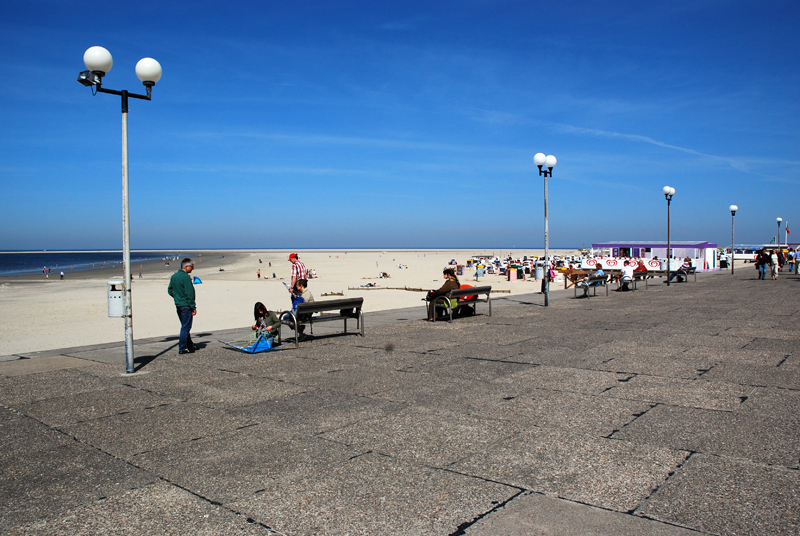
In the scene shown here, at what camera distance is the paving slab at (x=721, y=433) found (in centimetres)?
416

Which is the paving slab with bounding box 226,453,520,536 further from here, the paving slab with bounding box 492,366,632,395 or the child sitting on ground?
the child sitting on ground

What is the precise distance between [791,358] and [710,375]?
1.83m

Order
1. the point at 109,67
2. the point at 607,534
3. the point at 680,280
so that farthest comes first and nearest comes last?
the point at 680,280, the point at 109,67, the point at 607,534

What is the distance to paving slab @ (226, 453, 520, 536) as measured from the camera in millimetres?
3193

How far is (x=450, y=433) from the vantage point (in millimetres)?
4754

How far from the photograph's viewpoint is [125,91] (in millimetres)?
7652

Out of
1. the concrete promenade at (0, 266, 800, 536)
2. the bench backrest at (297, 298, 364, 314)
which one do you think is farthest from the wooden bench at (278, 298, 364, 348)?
the concrete promenade at (0, 266, 800, 536)

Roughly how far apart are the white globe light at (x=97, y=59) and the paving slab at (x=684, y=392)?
7.28 metres

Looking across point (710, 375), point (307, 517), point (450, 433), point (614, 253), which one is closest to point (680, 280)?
point (614, 253)

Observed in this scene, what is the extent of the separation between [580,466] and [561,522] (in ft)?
2.79

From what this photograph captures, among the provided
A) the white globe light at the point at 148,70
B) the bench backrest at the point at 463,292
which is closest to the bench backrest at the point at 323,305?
the bench backrest at the point at 463,292

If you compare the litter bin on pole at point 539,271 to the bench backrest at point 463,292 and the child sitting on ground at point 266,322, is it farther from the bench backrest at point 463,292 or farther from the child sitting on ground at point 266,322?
the child sitting on ground at point 266,322

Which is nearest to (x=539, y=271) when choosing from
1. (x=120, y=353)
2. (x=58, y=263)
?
(x=120, y=353)

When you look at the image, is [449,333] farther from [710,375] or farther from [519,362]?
[710,375]
